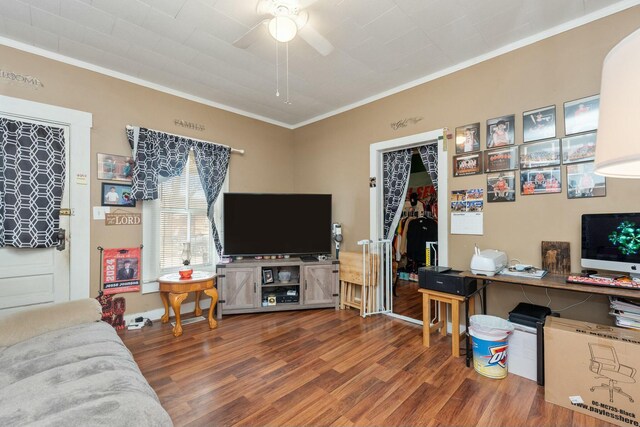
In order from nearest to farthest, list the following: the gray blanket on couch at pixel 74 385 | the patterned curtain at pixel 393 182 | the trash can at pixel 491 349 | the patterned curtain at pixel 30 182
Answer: the gray blanket on couch at pixel 74 385 → the trash can at pixel 491 349 → the patterned curtain at pixel 30 182 → the patterned curtain at pixel 393 182

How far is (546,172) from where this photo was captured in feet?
7.92

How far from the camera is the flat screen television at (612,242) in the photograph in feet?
6.29

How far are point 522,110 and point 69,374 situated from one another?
366cm

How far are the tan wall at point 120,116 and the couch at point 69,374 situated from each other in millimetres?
1354

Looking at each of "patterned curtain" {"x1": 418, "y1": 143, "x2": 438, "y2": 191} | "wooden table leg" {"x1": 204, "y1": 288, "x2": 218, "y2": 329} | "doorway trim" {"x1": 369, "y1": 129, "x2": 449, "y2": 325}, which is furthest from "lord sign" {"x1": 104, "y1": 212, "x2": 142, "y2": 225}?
"patterned curtain" {"x1": 418, "y1": 143, "x2": 438, "y2": 191}

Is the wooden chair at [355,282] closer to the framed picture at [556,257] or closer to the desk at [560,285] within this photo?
the desk at [560,285]

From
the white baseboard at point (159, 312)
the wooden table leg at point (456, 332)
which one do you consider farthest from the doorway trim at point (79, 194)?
the wooden table leg at point (456, 332)

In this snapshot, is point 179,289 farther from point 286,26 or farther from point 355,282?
point 286,26

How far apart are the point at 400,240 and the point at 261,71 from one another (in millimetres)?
3646

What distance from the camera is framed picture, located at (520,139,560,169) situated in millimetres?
2365

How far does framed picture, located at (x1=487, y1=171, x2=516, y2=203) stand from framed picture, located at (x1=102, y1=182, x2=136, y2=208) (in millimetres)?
3800

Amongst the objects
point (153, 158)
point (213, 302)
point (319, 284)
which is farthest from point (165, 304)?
point (319, 284)

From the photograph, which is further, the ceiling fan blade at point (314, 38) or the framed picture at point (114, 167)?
the framed picture at point (114, 167)

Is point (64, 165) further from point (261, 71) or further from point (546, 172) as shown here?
point (546, 172)
